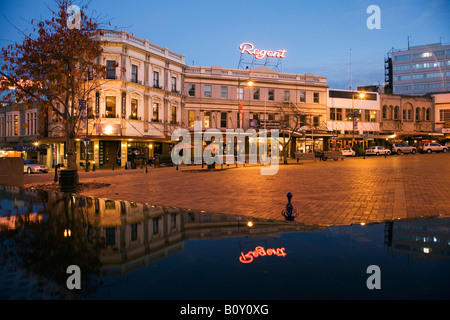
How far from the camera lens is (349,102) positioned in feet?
Result: 173

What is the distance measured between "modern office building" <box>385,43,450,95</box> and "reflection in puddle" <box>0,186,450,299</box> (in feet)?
359

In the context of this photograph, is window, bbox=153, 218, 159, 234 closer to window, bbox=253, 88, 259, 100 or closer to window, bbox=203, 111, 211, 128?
window, bbox=203, 111, 211, 128

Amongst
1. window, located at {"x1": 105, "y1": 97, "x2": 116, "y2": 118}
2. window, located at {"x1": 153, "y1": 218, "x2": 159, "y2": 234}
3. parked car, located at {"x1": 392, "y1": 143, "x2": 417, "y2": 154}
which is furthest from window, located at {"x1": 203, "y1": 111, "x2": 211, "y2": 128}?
window, located at {"x1": 153, "y1": 218, "x2": 159, "y2": 234}

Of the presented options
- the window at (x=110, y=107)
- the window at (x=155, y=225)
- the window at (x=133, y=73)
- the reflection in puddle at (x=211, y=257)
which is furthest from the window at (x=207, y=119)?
the window at (x=155, y=225)

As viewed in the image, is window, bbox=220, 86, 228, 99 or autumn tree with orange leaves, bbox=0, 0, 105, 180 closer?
autumn tree with orange leaves, bbox=0, 0, 105, 180

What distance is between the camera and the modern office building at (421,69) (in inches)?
3627

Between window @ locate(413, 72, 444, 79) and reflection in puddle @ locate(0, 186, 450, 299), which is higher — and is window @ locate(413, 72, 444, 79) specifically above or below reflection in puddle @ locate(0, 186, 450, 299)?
above

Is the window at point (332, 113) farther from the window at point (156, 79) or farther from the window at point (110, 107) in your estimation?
the window at point (110, 107)

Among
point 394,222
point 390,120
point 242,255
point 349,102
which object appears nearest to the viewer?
point 242,255

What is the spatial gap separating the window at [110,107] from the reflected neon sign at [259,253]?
33584mm

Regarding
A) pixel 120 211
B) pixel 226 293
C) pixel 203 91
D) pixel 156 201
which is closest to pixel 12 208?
pixel 120 211

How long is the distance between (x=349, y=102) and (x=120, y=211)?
5416cm

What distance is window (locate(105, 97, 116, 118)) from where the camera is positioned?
33.6 metres
